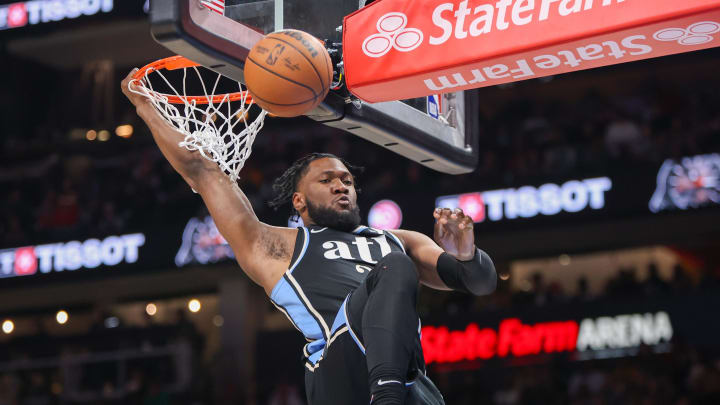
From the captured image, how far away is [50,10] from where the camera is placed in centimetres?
1513

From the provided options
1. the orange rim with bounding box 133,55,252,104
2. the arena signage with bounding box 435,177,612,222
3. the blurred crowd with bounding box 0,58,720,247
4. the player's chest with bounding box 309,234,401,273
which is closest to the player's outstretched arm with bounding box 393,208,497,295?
the player's chest with bounding box 309,234,401,273

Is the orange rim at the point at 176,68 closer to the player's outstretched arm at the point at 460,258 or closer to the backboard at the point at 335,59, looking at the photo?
the backboard at the point at 335,59

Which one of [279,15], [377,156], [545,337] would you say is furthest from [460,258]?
[377,156]

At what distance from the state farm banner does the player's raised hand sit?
628 mm

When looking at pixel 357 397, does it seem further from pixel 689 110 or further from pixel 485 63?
pixel 689 110

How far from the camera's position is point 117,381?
1333 centimetres

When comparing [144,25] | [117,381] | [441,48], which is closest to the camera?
[441,48]

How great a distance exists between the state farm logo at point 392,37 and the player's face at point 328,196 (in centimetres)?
58

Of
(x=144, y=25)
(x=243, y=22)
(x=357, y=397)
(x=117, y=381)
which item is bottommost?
(x=117, y=381)

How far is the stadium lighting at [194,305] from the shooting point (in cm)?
1798

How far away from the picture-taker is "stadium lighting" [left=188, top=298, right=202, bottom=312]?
17984mm

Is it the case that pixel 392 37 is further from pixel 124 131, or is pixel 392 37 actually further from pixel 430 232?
pixel 124 131

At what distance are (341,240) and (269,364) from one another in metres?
9.20

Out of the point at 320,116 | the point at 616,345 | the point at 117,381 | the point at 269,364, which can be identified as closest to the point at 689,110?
the point at 616,345
